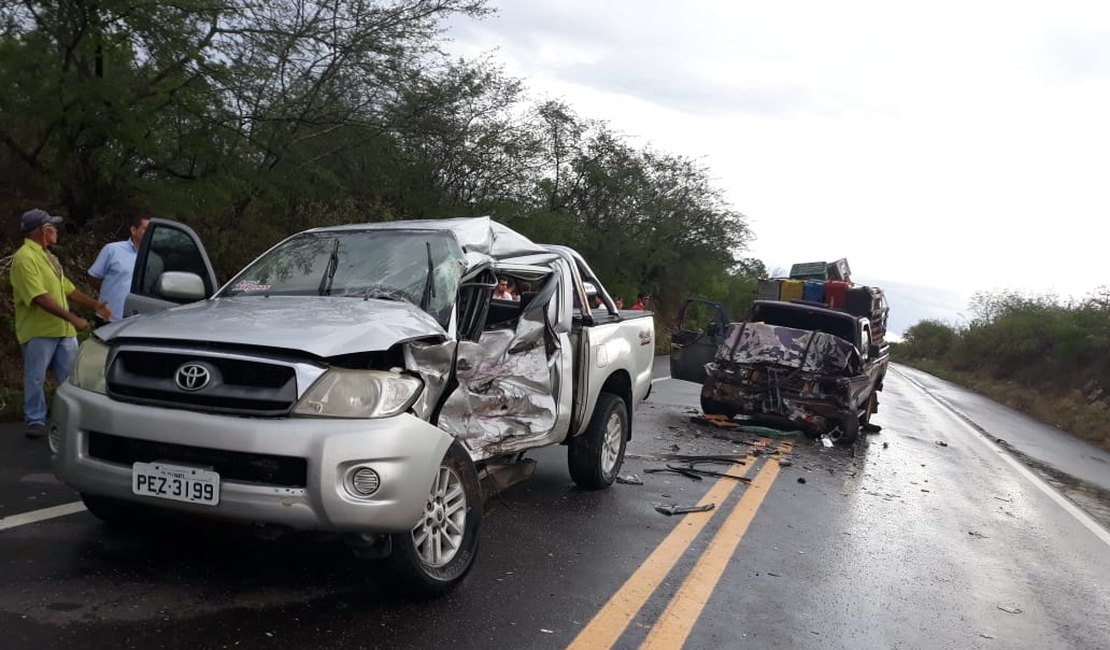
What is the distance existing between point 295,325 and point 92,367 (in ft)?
3.10

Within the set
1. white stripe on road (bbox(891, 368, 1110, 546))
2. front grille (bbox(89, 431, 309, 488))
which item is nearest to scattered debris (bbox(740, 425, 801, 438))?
white stripe on road (bbox(891, 368, 1110, 546))

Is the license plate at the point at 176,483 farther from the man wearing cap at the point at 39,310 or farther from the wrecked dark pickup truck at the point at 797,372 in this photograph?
the wrecked dark pickup truck at the point at 797,372

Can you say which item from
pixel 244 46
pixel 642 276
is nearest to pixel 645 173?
pixel 642 276

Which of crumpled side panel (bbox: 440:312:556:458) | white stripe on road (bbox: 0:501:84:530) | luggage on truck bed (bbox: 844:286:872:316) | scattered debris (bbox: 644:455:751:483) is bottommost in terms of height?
scattered debris (bbox: 644:455:751:483)

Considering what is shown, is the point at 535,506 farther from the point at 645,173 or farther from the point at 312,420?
the point at 645,173

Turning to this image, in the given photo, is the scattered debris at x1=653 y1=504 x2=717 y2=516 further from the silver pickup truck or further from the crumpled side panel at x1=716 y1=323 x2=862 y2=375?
the crumpled side panel at x1=716 y1=323 x2=862 y2=375

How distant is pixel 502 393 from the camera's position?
5.16 meters

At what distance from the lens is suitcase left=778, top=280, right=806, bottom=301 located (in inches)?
719

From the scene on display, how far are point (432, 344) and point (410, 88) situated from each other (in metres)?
13.5

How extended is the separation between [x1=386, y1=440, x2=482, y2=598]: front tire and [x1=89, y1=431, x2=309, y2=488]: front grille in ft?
1.84

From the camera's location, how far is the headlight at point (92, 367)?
393cm

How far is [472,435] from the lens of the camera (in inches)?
189

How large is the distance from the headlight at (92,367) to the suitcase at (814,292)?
51.2ft

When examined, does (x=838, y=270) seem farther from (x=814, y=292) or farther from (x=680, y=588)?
(x=680, y=588)
